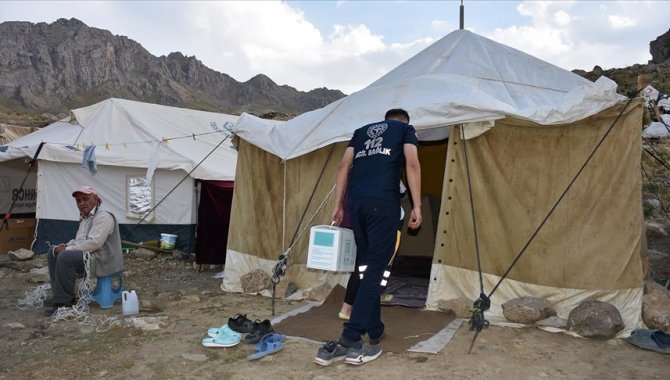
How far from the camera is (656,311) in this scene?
154 inches

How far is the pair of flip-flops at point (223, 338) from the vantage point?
385 cm

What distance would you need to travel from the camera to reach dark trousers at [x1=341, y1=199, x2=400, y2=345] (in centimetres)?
333

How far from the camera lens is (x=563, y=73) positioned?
6227 millimetres

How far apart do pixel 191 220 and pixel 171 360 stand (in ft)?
19.2

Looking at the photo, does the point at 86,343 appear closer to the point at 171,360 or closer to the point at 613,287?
the point at 171,360

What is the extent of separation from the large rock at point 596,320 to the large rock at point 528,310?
0.19m

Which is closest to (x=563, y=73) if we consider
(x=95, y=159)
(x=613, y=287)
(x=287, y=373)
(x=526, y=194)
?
(x=526, y=194)

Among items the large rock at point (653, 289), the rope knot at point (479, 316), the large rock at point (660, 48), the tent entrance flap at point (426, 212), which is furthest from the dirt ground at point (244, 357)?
the large rock at point (660, 48)

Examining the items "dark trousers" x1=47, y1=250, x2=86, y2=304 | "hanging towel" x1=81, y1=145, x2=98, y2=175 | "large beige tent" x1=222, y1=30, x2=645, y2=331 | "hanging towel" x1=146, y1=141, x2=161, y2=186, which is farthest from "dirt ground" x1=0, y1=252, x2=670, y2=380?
"hanging towel" x1=81, y1=145, x2=98, y2=175

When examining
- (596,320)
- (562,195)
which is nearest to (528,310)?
(596,320)

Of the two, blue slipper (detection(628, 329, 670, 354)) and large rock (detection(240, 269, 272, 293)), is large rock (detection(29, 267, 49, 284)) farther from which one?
blue slipper (detection(628, 329, 670, 354))

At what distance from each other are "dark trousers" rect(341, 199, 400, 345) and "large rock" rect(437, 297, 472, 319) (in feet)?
4.27

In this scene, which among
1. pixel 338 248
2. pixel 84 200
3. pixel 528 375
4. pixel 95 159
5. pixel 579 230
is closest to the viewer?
pixel 528 375

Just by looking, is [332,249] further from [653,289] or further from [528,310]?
[653,289]
